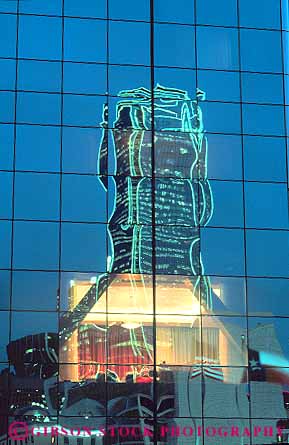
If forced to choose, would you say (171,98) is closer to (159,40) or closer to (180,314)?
(159,40)

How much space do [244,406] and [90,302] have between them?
5.80m

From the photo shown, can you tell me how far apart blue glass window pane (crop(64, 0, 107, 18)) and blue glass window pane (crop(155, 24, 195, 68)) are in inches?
76.3

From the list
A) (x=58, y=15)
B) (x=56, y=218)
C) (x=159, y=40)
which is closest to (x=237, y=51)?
(x=159, y=40)

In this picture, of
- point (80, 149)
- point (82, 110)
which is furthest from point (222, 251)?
point (82, 110)

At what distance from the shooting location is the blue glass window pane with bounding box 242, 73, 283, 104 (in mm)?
32094

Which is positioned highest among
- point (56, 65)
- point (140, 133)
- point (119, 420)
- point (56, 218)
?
point (56, 65)

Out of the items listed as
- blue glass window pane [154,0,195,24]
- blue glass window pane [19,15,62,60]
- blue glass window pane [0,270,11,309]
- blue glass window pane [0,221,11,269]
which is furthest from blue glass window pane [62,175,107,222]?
blue glass window pane [154,0,195,24]

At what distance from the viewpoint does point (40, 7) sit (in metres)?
31.7

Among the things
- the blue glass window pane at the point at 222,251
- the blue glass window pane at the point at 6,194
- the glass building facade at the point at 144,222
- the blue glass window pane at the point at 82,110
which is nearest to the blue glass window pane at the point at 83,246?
the glass building facade at the point at 144,222

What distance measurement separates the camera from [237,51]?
32312mm

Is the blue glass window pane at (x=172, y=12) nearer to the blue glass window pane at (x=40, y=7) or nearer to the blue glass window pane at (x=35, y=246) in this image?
the blue glass window pane at (x=40, y=7)

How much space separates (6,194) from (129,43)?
6.60m

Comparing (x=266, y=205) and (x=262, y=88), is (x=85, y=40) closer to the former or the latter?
(x=262, y=88)

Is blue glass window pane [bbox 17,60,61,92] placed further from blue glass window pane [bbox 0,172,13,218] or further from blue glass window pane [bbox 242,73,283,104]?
blue glass window pane [bbox 242,73,283,104]
